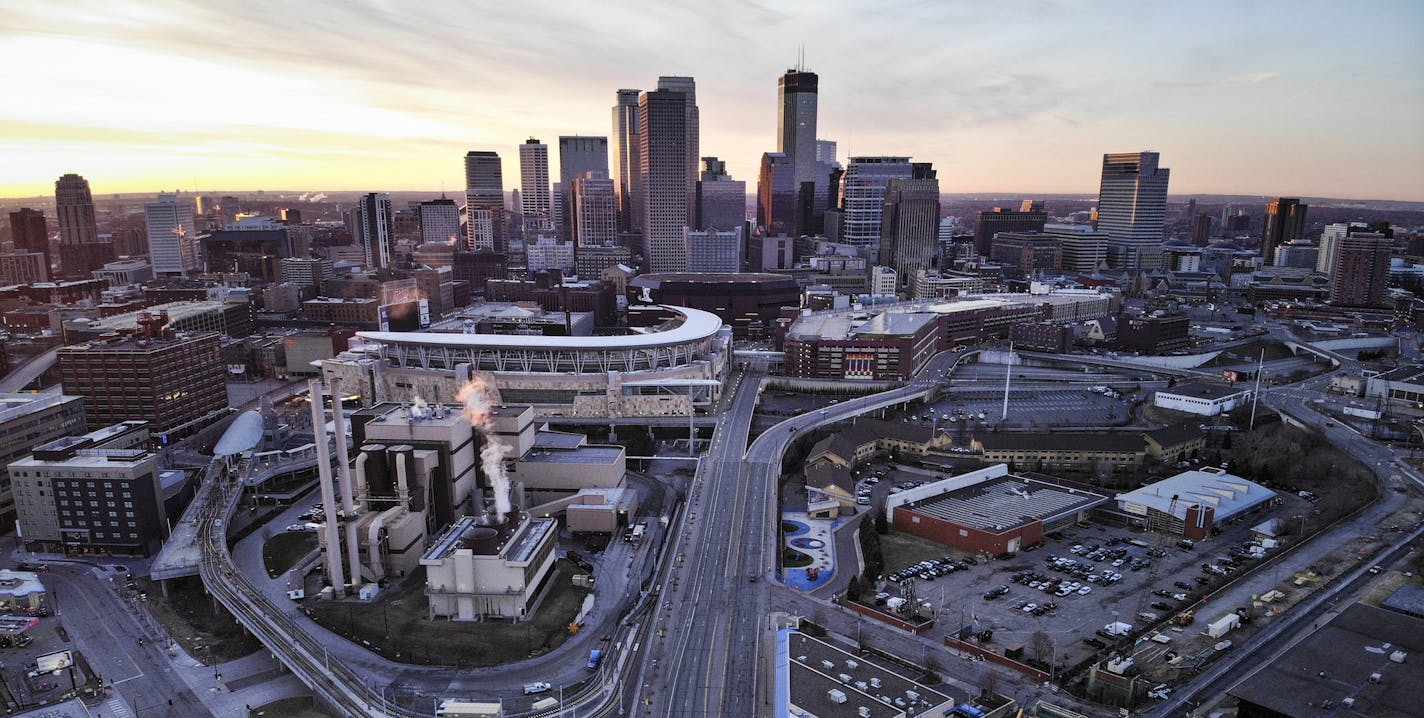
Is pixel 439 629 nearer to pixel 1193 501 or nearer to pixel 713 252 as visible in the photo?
pixel 1193 501

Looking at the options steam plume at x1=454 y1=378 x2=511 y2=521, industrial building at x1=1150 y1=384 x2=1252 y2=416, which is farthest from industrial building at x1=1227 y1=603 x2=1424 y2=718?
industrial building at x1=1150 y1=384 x2=1252 y2=416

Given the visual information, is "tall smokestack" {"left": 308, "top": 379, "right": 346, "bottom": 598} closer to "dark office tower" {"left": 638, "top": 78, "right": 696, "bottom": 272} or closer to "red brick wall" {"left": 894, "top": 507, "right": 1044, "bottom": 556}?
"red brick wall" {"left": 894, "top": 507, "right": 1044, "bottom": 556}

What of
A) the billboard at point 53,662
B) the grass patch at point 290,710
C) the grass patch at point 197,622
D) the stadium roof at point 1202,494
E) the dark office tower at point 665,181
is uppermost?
the dark office tower at point 665,181

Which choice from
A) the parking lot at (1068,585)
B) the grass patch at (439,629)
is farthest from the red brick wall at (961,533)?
the grass patch at (439,629)

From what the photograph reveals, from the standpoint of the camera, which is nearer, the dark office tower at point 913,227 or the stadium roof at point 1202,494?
the stadium roof at point 1202,494

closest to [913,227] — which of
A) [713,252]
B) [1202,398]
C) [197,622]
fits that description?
[713,252]

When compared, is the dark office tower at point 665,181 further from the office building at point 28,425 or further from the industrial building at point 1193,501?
the industrial building at point 1193,501
